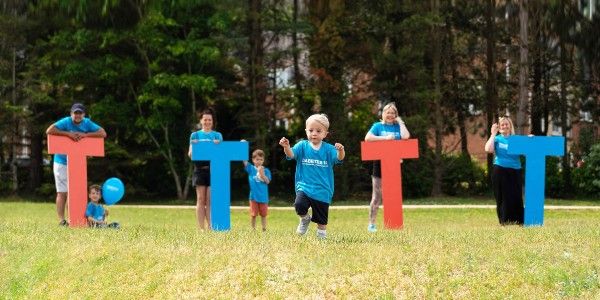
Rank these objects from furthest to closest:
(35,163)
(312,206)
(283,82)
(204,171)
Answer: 1. (35,163)
2. (283,82)
3. (204,171)
4. (312,206)

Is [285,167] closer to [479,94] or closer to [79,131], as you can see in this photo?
[479,94]

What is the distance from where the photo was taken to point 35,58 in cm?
3278

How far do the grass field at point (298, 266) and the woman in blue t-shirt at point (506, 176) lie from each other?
283cm

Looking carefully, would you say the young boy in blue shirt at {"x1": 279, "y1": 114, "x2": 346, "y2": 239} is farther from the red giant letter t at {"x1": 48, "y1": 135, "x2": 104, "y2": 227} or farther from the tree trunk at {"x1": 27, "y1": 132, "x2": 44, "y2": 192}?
the tree trunk at {"x1": 27, "y1": 132, "x2": 44, "y2": 192}

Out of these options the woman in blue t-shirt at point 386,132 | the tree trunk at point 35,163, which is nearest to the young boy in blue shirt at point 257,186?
the woman in blue t-shirt at point 386,132

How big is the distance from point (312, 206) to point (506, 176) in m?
4.91

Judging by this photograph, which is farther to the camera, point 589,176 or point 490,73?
point 490,73

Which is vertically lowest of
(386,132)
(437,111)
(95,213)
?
(95,213)

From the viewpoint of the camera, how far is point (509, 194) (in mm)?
13672

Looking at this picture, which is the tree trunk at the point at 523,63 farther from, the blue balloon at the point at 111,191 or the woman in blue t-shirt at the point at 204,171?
the woman in blue t-shirt at the point at 204,171

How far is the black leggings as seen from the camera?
1363 centimetres

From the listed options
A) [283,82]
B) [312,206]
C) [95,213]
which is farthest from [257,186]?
[283,82]

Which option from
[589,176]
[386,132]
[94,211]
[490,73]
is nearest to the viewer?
[386,132]

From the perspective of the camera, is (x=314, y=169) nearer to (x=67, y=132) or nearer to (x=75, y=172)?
(x=75, y=172)
